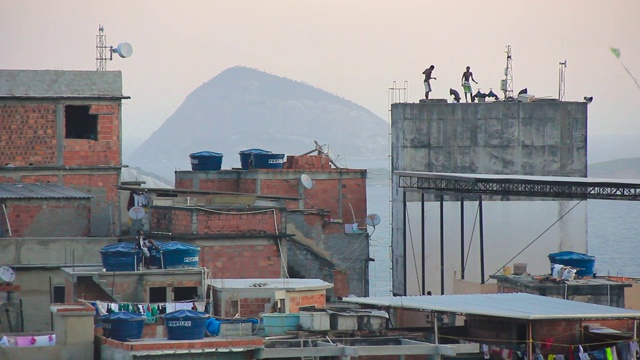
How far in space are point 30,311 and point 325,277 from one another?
14.6m

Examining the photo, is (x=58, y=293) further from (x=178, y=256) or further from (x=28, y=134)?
(x=28, y=134)

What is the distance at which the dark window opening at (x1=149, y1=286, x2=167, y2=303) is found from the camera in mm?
49094

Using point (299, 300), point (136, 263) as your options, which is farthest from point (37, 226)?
point (299, 300)

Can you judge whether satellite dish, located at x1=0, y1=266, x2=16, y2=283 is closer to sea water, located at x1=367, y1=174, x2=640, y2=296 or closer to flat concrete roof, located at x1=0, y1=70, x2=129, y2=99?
flat concrete roof, located at x1=0, y1=70, x2=129, y2=99

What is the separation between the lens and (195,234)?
54781mm

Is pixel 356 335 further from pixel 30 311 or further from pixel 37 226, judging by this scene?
pixel 37 226

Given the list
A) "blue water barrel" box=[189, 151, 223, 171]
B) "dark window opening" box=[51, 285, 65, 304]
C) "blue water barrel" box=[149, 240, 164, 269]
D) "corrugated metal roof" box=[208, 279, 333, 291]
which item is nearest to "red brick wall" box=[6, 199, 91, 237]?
"dark window opening" box=[51, 285, 65, 304]

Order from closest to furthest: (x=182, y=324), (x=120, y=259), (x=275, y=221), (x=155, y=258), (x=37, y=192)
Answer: (x=182, y=324)
(x=120, y=259)
(x=155, y=258)
(x=275, y=221)
(x=37, y=192)

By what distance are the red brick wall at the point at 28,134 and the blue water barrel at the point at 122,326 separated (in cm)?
2142

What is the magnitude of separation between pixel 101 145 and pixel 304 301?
17.0m

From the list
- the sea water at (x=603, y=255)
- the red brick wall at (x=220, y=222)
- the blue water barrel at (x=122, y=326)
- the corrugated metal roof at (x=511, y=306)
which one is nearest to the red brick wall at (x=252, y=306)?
the corrugated metal roof at (x=511, y=306)

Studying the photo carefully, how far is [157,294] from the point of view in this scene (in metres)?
49.1

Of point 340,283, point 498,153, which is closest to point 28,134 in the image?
point 340,283

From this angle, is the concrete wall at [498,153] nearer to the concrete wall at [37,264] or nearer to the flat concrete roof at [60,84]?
the flat concrete roof at [60,84]
